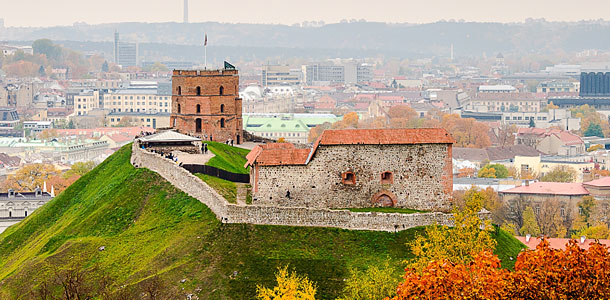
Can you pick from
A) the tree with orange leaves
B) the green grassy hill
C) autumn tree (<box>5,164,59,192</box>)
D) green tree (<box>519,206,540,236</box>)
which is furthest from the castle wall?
autumn tree (<box>5,164,59,192</box>)

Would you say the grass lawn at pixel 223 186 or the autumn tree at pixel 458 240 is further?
the grass lawn at pixel 223 186

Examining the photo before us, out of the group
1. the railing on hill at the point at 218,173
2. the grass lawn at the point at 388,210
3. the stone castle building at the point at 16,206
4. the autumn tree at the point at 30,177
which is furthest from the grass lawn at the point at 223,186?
the autumn tree at the point at 30,177

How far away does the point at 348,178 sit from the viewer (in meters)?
49.6

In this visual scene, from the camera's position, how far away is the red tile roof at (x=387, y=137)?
4944 cm

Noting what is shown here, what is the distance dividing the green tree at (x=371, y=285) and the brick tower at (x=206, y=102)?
1374 inches

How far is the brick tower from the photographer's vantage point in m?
76.2

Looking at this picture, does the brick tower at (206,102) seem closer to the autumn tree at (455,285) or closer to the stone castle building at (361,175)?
the stone castle building at (361,175)

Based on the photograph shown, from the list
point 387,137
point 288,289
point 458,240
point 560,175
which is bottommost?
point 560,175

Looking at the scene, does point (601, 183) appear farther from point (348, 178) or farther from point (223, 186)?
point (348, 178)

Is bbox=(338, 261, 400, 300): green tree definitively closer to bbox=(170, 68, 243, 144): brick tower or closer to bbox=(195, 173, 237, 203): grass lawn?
bbox=(195, 173, 237, 203): grass lawn

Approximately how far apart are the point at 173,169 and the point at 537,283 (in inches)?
1053

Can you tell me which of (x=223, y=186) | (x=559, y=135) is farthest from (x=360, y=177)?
(x=559, y=135)

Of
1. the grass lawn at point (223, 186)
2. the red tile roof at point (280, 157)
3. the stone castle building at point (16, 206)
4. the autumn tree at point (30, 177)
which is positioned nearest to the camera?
the red tile roof at point (280, 157)

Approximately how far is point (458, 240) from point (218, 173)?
16.5m
